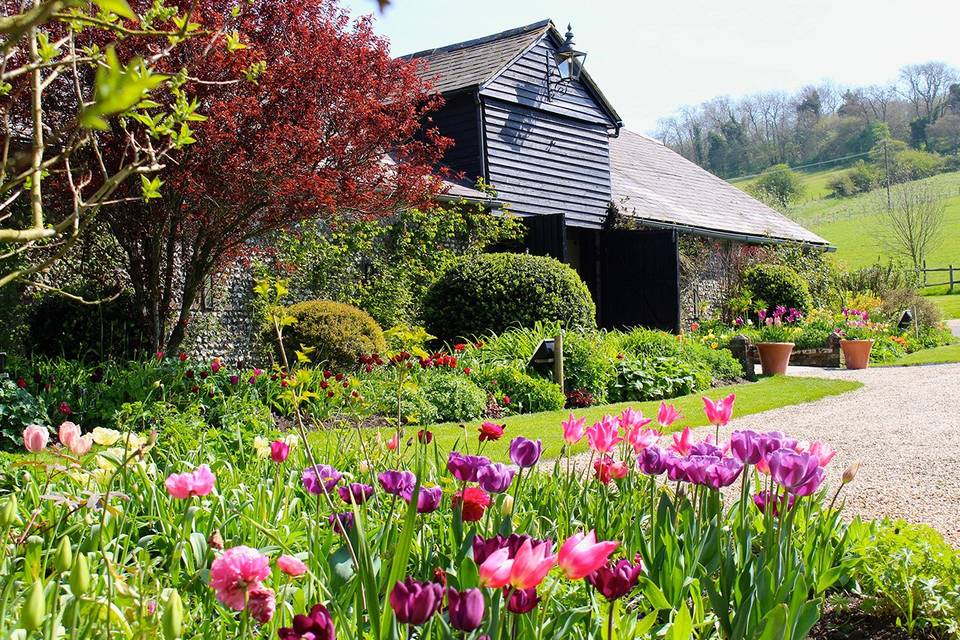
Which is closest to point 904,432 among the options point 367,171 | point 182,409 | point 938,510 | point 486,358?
point 938,510

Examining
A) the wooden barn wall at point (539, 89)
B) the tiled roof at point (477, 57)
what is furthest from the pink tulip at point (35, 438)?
the wooden barn wall at point (539, 89)

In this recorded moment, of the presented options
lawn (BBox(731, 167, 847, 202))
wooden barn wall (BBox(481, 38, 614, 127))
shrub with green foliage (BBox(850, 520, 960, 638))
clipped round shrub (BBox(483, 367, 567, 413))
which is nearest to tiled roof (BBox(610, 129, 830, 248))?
wooden barn wall (BBox(481, 38, 614, 127))

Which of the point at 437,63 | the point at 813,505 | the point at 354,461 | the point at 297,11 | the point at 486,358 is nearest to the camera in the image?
the point at 813,505

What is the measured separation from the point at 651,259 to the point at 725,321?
4.59m

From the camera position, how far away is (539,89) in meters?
15.8

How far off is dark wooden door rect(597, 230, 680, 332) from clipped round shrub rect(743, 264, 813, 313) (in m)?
3.92

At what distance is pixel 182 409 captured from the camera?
254 inches

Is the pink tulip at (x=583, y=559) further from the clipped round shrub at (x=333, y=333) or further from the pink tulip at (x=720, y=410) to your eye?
the clipped round shrub at (x=333, y=333)

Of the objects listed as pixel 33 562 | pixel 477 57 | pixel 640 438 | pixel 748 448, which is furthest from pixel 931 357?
pixel 33 562

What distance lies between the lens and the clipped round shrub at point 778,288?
59.6 feet

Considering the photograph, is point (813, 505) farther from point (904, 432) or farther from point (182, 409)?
point (182, 409)

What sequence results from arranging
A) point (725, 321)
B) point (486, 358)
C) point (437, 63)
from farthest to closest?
point (725, 321) < point (437, 63) < point (486, 358)

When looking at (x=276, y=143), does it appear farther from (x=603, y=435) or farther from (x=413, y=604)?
(x=413, y=604)

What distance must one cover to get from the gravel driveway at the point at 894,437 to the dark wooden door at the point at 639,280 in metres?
4.54
